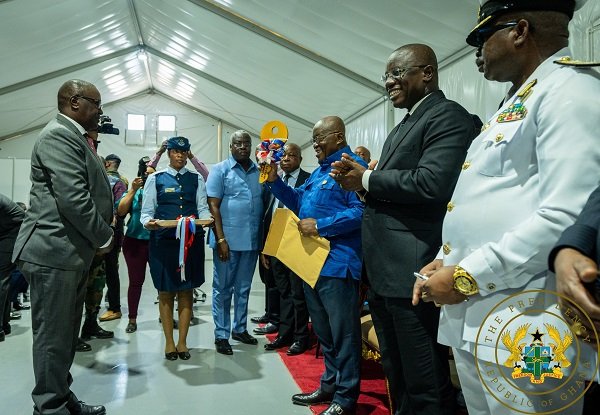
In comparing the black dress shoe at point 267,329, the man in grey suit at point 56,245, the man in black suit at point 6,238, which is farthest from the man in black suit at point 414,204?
the man in black suit at point 6,238

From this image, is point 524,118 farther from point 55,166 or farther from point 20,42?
point 20,42

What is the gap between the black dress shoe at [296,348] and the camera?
11.2 feet

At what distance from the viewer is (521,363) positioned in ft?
2.88

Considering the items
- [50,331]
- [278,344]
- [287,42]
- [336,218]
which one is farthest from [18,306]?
[287,42]

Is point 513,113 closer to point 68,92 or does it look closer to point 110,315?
point 68,92

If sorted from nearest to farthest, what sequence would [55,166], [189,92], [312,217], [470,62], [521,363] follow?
[521,363] < [55,166] < [312,217] < [470,62] < [189,92]

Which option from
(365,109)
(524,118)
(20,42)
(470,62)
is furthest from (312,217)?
(20,42)

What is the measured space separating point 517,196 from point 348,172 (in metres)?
0.70

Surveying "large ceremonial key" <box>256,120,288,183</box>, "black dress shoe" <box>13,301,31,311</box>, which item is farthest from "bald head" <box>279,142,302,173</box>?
"black dress shoe" <box>13,301,31,311</box>

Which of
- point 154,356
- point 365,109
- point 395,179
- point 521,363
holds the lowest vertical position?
point 154,356

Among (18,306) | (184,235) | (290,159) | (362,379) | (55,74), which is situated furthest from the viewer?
(55,74)

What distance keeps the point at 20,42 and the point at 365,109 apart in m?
5.19

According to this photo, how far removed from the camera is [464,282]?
39.2 inches

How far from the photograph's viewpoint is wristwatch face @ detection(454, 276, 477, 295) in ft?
3.24
